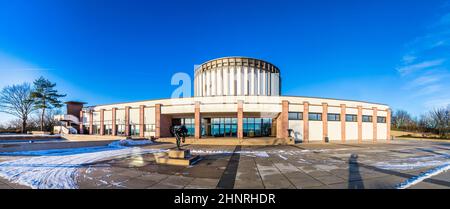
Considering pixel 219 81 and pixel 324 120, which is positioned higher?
pixel 219 81

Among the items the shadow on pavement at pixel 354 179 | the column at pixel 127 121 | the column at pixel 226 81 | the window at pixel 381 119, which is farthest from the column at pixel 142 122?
the window at pixel 381 119

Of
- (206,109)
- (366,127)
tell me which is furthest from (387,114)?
(206,109)

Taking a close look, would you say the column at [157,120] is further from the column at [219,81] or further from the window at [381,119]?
the window at [381,119]

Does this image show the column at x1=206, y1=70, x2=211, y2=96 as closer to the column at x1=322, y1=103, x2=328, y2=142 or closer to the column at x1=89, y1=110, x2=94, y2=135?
the column at x1=322, y1=103, x2=328, y2=142

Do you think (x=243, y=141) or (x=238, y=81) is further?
(x=238, y=81)

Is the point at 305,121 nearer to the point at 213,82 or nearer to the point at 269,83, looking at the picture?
the point at 269,83

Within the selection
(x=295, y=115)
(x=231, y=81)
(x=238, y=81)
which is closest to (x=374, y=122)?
(x=295, y=115)

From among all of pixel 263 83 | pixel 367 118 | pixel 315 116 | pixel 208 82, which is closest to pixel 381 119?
pixel 367 118

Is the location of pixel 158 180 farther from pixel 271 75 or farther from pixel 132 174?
pixel 271 75

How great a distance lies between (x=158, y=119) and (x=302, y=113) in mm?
22445

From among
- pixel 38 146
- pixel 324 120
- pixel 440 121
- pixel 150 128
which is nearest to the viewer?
pixel 38 146

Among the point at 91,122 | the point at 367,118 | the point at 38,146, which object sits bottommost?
the point at 38,146

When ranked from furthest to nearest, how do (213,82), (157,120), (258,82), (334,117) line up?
1. (213,82)
2. (258,82)
3. (157,120)
4. (334,117)

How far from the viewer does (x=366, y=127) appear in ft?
97.7
